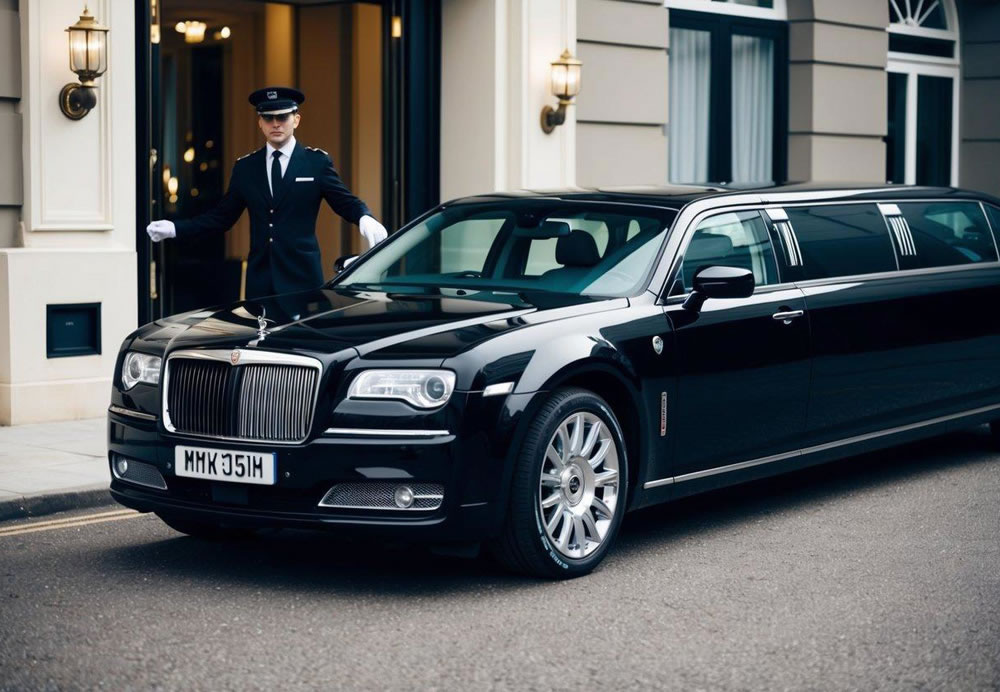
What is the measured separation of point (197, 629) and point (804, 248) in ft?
12.1

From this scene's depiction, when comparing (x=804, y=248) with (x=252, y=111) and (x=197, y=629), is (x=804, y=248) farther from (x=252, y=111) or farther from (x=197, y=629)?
(x=252, y=111)

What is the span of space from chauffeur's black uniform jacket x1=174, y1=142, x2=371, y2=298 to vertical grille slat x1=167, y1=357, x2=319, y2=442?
8.09 ft

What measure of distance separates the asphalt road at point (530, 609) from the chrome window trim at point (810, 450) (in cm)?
29

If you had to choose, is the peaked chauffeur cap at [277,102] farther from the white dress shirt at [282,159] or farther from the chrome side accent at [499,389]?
the chrome side accent at [499,389]

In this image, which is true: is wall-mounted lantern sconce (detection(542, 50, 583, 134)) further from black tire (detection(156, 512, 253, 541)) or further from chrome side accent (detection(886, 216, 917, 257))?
black tire (detection(156, 512, 253, 541))

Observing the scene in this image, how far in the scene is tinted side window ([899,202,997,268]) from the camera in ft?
28.4

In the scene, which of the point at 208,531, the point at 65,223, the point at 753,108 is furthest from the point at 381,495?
the point at 753,108

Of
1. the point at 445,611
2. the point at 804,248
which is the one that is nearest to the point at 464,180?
the point at 804,248

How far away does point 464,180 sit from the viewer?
45.0 feet

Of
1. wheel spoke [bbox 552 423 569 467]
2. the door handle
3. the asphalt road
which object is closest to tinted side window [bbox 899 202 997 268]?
A: the door handle

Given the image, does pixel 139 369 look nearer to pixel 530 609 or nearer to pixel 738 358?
pixel 530 609

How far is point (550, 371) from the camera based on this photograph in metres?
5.98

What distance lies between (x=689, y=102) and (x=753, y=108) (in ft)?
3.49

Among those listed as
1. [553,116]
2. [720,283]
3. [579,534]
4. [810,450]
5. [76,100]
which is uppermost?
[553,116]
